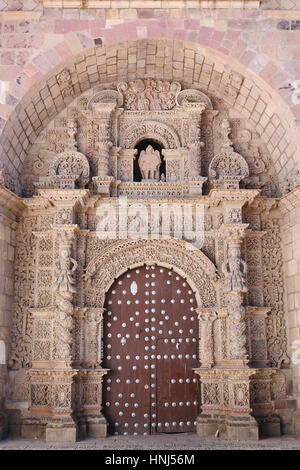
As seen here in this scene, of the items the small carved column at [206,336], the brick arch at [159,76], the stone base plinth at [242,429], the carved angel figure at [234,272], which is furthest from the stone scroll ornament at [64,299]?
the stone base plinth at [242,429]

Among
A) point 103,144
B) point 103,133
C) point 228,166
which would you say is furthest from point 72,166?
point 228,166

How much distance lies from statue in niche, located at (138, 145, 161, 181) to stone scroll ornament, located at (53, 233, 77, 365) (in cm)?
173

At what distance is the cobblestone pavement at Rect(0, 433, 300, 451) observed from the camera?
6762 mm

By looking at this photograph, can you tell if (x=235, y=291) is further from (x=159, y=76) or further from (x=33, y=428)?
(x=159, y=76)

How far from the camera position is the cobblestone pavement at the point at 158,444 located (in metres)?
6.76

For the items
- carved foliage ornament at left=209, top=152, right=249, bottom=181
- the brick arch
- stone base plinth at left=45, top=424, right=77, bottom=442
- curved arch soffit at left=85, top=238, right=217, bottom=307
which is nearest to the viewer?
stone base plinth at left=45, top=424, right=77, bottom=442

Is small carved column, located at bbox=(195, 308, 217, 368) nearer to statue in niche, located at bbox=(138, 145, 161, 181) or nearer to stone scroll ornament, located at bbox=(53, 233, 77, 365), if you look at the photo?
stone scroll ornament, located at bbox=(53, 233, 77, 365)

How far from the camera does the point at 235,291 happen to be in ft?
25.3

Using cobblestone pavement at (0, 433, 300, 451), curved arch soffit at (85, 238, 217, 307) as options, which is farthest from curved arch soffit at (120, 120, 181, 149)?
cobblestone pavement at (0, 433, 300, 451)

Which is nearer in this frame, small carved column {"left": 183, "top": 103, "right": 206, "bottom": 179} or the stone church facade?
the stone church facade

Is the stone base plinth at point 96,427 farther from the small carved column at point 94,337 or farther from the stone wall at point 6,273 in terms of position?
the stone wall at point 6,273

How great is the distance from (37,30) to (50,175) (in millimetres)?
2198

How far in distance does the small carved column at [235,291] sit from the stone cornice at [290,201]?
0.79 meters

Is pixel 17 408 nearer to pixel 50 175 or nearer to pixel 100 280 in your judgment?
pixel 100 280
